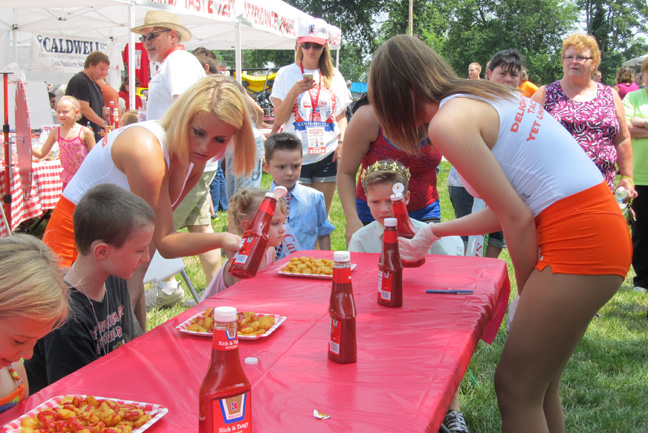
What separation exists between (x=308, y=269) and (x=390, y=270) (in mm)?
623

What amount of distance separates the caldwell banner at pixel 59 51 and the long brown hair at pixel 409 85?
10231 millimetres

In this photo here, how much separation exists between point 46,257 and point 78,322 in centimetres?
37

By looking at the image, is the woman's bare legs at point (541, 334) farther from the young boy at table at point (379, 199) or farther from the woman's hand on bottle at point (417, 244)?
the young boy at table at point (379, 199)

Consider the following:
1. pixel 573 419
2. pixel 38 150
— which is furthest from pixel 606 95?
pixel 38 150

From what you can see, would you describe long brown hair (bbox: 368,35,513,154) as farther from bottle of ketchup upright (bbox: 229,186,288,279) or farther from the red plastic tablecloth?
the red plastic tablecloth

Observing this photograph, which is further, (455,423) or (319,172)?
(319,172)

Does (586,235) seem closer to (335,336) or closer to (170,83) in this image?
(335,336)

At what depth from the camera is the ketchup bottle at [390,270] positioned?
1906mm

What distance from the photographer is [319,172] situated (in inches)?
178

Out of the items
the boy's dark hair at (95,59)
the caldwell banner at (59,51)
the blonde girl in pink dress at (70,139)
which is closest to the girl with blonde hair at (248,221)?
the blonde girl in pink dress at (70,139)

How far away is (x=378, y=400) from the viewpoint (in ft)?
4.33

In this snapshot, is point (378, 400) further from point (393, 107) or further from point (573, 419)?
point (573, 419)

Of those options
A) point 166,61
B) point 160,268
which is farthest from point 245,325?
point 166,61

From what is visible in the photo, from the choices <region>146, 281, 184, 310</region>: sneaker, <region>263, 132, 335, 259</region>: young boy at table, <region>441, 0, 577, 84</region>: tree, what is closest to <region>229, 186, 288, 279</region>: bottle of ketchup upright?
<region>263, 132, 335, 259</region>: young boy at table
